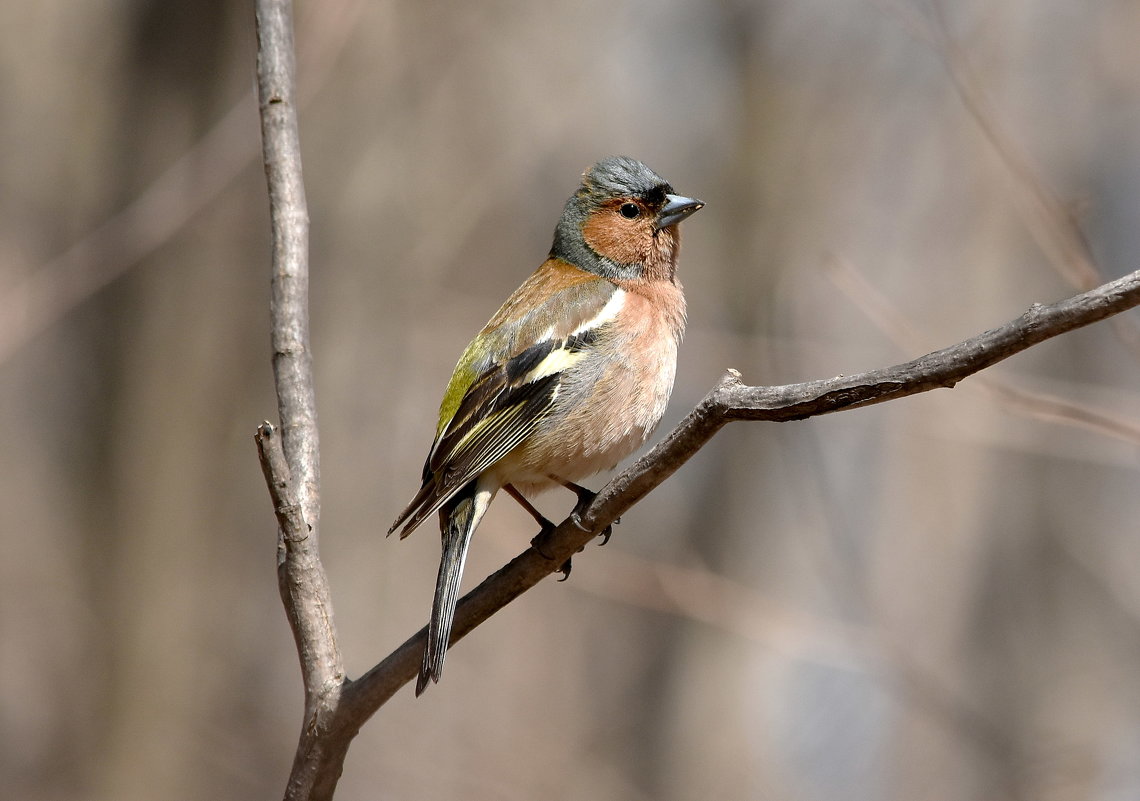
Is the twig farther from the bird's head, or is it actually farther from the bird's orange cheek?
the bird's orange cheek

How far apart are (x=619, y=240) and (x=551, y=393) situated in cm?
111

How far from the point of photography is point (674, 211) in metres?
5.12

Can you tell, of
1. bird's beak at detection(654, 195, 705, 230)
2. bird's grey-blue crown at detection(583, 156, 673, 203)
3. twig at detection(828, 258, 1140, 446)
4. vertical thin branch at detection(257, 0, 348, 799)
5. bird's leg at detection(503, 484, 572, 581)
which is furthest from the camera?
bird's grey-blue crown at detection(583, 156, 673, 203)

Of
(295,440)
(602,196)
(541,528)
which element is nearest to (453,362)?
(602,196)

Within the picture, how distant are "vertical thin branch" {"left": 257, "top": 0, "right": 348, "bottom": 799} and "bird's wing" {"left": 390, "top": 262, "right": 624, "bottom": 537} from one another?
28.6 inches

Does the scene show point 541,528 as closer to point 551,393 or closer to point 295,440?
point 551,393

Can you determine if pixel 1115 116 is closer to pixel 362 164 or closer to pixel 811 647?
pixel 811 647

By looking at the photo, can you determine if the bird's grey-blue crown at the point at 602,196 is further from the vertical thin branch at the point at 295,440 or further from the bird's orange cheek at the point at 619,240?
the vertical thin branch at the point at 295,440

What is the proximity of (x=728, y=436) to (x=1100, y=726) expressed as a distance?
14.9ft

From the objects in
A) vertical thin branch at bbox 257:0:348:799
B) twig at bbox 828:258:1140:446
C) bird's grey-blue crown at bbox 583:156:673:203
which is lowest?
vertical thin branch at bbox 257:0:348:799

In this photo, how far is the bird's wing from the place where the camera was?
4074 millimetres

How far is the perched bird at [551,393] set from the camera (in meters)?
4.11

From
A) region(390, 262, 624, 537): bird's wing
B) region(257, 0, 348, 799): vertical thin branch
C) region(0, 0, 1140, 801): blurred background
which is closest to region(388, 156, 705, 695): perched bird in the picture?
region(390, 262, 624, 537): bird's wing

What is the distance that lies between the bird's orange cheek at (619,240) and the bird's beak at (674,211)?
9 centimetres
